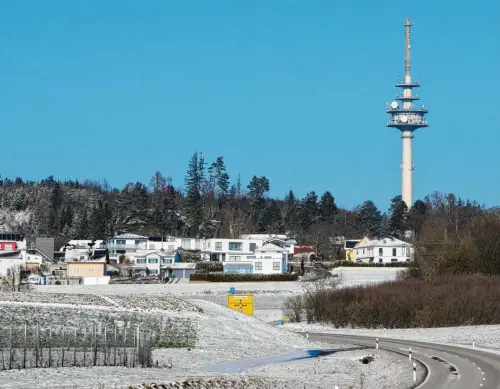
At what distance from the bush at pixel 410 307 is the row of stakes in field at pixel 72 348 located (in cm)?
2523

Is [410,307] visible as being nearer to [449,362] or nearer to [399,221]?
[449,362]

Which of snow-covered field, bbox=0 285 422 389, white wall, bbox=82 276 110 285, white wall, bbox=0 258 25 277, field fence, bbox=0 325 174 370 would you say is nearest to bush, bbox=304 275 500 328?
snow-covered field, bbox=0 285 422 389

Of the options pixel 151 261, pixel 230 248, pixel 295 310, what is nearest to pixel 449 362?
pixel 295 310

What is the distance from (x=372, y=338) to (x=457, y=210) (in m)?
128

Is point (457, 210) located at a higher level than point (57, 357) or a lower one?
higher

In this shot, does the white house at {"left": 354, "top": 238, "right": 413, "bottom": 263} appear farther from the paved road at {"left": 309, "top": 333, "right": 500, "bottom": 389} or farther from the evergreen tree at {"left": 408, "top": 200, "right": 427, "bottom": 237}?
the paved road at {"left": 309, "top": 333, "right": 500, "bottom": 389}

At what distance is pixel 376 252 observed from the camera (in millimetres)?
153000

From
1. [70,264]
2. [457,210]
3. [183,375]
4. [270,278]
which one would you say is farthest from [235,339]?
[457,210]

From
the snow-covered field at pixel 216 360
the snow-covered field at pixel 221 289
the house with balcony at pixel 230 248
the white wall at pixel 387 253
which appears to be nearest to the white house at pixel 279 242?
the house with balcony at pixel 230 248

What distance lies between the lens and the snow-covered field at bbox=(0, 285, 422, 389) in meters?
38.3

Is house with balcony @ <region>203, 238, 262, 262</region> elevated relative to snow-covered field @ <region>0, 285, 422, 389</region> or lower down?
elevated

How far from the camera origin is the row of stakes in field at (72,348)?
43375 millimetres

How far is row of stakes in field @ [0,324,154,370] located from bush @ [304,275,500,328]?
25.2 metres

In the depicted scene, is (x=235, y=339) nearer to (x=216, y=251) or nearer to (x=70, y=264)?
(x=70, y=264)
